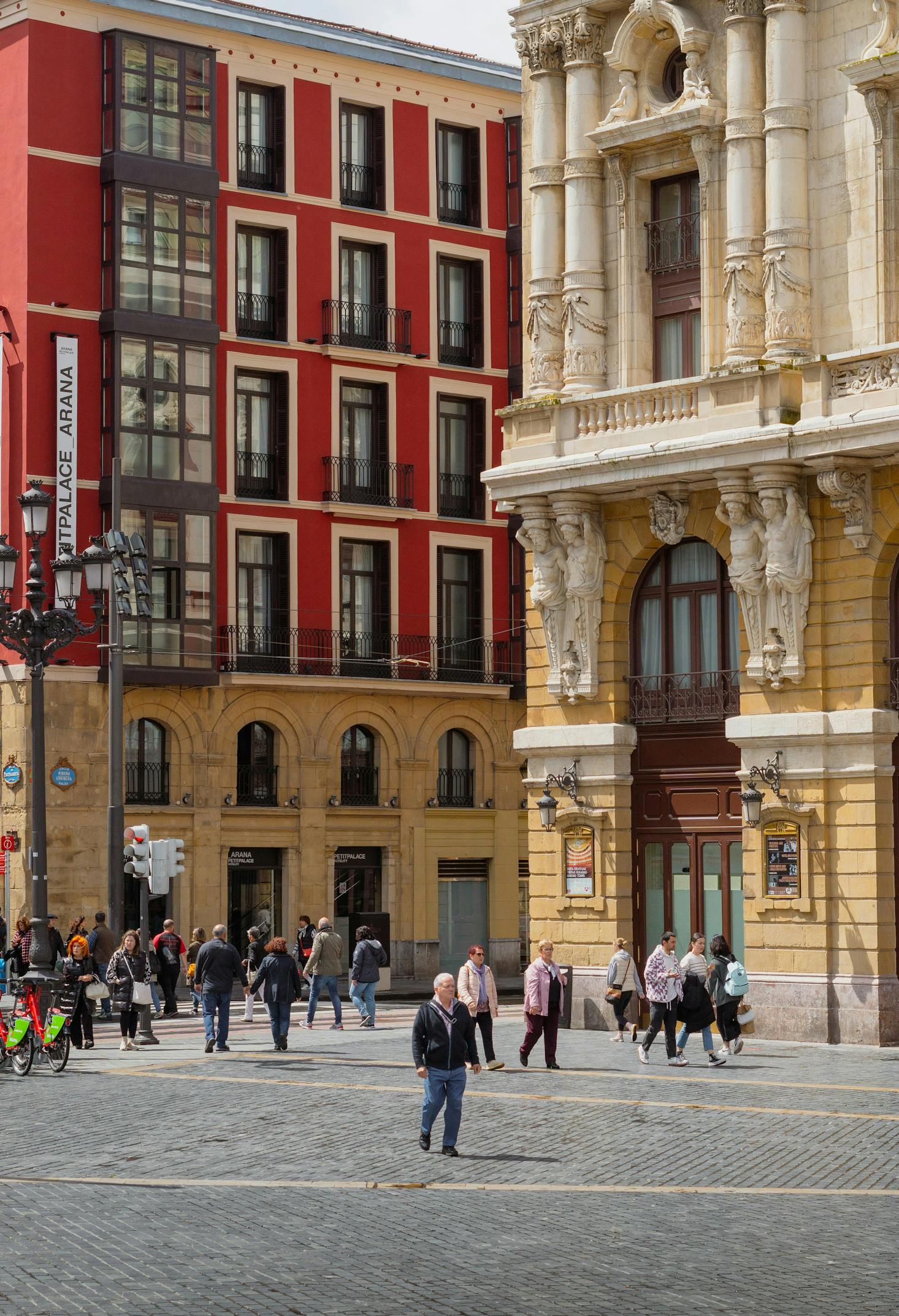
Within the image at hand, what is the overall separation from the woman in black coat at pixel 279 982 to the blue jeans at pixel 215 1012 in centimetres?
56

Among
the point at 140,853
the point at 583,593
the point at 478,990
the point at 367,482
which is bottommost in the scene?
the point at 478,990

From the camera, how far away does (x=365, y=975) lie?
3400 cm

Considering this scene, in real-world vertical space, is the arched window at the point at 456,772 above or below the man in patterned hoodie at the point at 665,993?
above

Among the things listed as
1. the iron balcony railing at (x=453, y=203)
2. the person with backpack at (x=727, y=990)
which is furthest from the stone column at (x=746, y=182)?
the iron balcony railing at (x=453, y=203)

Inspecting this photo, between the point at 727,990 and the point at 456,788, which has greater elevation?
the point at 456,788

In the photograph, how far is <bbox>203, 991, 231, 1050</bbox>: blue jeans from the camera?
2950cm

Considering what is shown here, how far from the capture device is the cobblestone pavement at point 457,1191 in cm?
1283

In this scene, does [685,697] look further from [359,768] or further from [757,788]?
[359,768]

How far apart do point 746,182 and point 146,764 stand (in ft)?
73.7

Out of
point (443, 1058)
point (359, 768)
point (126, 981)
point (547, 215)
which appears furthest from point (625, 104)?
point (359, 768)

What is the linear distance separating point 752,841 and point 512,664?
23749mm

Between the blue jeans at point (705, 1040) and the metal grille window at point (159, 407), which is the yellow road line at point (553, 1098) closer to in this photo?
the blue jeans at point (705, 1040)

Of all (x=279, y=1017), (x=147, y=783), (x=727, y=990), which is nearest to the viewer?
(x=727, y=990)

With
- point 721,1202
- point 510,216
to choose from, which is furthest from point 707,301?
point 510,216
